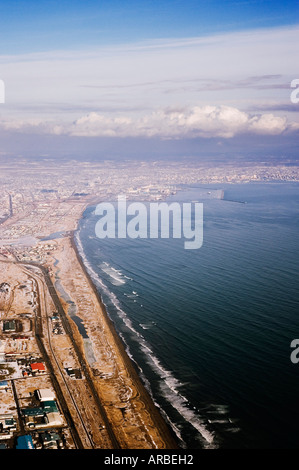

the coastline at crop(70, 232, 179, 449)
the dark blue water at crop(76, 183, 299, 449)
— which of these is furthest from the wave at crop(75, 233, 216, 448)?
the coastline at crop(70, 232, 179, 449)

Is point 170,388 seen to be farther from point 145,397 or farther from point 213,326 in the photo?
point 213,326

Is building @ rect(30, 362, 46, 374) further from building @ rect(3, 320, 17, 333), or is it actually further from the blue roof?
the blue roof

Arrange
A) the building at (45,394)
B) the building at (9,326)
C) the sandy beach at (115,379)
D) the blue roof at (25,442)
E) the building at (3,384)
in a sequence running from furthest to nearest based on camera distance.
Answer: the building at (9,326), the building at (3,384), the building at (45,394), the sandy beach at (115,379), the blue roof at (25,442)

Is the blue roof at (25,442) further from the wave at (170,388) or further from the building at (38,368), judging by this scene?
the wave at (170,388)

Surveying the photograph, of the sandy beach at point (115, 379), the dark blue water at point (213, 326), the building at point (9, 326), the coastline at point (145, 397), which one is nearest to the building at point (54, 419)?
the sandy beach at point (115, 379)

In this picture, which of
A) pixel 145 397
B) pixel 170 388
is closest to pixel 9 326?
pixel 145 397

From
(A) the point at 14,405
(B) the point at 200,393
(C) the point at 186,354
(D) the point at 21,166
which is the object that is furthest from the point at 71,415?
(D) the point at 21,166
